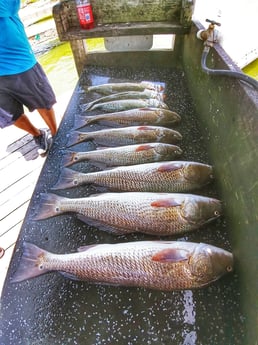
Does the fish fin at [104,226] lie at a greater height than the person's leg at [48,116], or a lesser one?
lesser

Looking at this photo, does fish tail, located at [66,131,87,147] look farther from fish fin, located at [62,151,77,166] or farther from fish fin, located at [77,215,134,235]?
fish fin, located at [77,215,134,235]

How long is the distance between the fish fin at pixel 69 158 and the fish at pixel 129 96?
86 centimetres

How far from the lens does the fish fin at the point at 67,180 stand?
2.06 meters

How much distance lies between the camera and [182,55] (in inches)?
134

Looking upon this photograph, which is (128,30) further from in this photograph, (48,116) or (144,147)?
(144,147)

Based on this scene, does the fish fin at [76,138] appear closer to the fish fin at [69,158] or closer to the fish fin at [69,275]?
the fish fin at [69,158]

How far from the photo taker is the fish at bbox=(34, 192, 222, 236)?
1686 millimetres

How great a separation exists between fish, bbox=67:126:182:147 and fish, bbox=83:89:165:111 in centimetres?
60

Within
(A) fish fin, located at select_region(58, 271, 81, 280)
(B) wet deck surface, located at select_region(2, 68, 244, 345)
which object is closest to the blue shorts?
(B) wet deck surface, located at select_region(2, 68, 244, 345)

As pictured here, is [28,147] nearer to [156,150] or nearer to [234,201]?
[156,150]

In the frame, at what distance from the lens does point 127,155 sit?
7.38ft

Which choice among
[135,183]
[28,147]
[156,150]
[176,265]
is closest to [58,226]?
[135,183]

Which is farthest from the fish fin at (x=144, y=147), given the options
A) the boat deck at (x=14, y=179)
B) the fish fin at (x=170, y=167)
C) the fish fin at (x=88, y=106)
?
the boat deck at (x=14, y=179)

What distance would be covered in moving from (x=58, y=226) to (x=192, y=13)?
305 cm
